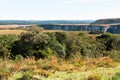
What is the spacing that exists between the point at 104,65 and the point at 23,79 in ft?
15.9

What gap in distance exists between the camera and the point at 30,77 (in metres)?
9.46

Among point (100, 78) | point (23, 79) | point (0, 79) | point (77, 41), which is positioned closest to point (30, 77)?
point (23, 79)

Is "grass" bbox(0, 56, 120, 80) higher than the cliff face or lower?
higher

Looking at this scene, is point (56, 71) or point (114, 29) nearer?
point (56, 71)

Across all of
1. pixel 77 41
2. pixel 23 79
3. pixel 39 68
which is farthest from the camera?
pixel 77 41

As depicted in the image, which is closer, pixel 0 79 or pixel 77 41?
pixel 0 79

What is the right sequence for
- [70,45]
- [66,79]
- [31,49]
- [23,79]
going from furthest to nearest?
[70,45]
[31,49]
[66,79]
[23,79]

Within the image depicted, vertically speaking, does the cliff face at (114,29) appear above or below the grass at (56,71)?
below

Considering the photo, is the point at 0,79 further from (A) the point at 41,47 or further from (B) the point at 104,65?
(A) the point at 41,47

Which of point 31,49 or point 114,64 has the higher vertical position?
point 114,64

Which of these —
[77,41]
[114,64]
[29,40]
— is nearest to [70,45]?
[77,41]

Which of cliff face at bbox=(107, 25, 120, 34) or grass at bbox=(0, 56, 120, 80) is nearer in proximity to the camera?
grass at bbox=(0, 56, 120, 80)

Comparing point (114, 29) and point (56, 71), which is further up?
point (56, 71)

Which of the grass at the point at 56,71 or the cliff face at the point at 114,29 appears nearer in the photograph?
the grass at the point at 56,71
